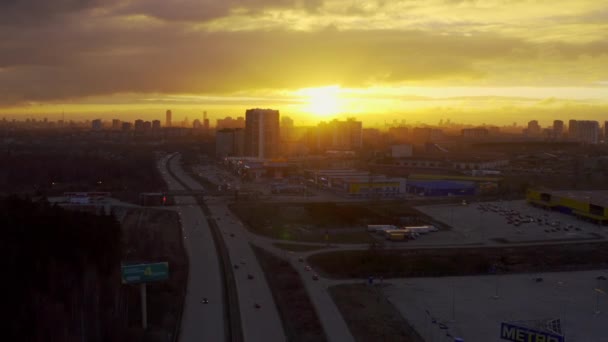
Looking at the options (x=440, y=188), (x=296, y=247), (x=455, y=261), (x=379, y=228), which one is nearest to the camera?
(x=455, y=261)

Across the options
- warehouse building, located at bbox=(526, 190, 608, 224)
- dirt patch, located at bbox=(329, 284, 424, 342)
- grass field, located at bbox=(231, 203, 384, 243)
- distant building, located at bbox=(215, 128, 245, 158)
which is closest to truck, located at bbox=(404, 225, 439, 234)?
grass field, located at bbox=(231, 203, 384, 243)

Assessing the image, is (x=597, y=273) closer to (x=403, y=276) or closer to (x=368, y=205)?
(x=403, y=276)

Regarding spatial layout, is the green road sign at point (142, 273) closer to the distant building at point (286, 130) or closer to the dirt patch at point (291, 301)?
the dirt patch at point (291, 301)

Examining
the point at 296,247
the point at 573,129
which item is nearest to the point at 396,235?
the point at 296,247

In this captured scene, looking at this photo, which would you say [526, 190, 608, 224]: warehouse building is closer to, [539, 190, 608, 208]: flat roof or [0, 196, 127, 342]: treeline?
[539, 190, 608, 208]: flat roof

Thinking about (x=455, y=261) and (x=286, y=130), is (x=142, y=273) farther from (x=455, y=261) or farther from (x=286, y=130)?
(x=286, y=130)
